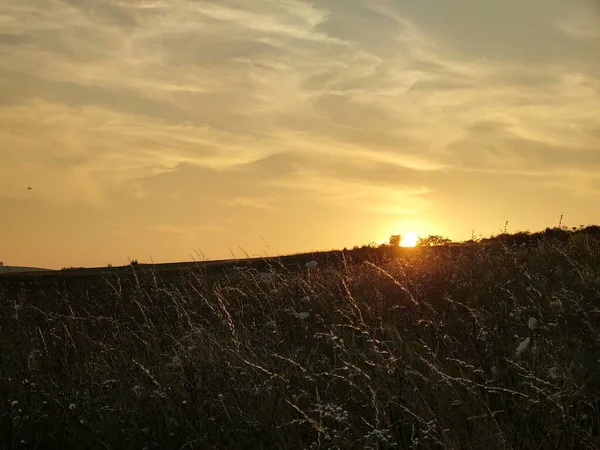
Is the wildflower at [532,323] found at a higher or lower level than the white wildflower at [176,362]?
higher

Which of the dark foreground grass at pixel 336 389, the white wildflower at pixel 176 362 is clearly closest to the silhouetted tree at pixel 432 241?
the dark foreground grass at pixel 336 389

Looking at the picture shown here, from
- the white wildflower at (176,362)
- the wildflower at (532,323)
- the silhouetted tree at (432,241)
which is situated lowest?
the white wildflower at (176,362)

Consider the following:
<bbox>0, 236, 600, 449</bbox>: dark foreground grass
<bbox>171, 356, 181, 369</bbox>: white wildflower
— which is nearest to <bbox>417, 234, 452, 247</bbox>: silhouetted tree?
<bbox>0, 236, 600, 449</bbox>: dark foreground grass

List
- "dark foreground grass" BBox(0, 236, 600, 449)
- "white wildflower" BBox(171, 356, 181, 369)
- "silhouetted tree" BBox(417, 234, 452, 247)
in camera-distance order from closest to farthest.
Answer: "dark foreground grass" BBox(0, 236, 600, 449) < "white wildflower" BBox(171, 356, 181, 369) < "silhouetted tree" BBox(417, 234, 452, 247)

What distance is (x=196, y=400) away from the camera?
14.5 ft

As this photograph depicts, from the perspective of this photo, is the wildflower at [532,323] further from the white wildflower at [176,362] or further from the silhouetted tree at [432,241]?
the silhouetted tree at [432,241]

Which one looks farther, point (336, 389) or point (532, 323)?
point (532, 323)

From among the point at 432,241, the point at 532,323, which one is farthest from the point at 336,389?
the point at 432,241

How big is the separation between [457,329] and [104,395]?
3.40 meters

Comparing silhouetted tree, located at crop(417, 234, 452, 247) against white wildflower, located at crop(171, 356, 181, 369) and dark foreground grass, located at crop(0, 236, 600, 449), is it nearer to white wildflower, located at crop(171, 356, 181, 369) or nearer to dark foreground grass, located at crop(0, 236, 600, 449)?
dark foreground grass, located at crop(0, 236, 600, 449)

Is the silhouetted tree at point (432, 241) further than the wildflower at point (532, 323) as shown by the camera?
Yes

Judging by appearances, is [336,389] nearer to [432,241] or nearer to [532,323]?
[532,323]

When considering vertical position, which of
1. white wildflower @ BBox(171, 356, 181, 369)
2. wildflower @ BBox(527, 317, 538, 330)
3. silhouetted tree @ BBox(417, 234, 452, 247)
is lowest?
white wildflower @ BBox(171, 356, 181, 369)

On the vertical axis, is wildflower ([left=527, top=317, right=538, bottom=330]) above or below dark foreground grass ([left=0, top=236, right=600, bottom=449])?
above
